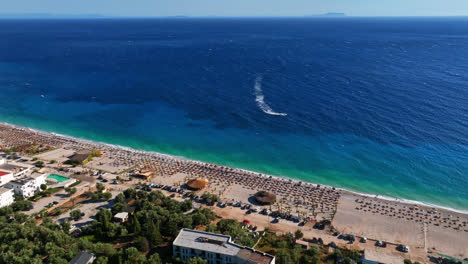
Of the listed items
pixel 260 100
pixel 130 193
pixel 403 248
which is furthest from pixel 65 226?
pixel 260 100

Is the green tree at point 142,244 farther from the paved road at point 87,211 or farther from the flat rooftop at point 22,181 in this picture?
the flat rooftop at point 22,181

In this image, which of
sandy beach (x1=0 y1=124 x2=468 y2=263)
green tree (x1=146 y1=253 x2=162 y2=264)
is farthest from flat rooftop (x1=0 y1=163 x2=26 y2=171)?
green tree (x1=146 y1=253 x2=162 y2=264)

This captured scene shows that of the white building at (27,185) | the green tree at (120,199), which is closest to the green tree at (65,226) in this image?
the green tree at (120,199)

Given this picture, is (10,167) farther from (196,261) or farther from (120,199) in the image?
(196,261)

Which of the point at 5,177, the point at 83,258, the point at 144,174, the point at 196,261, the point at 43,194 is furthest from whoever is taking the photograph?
the point at 144,174

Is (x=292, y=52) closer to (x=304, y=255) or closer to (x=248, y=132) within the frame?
(x=248, y=132)

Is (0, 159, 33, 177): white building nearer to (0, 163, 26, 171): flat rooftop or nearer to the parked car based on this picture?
(0, 163, 26, 171): flat rooftop
